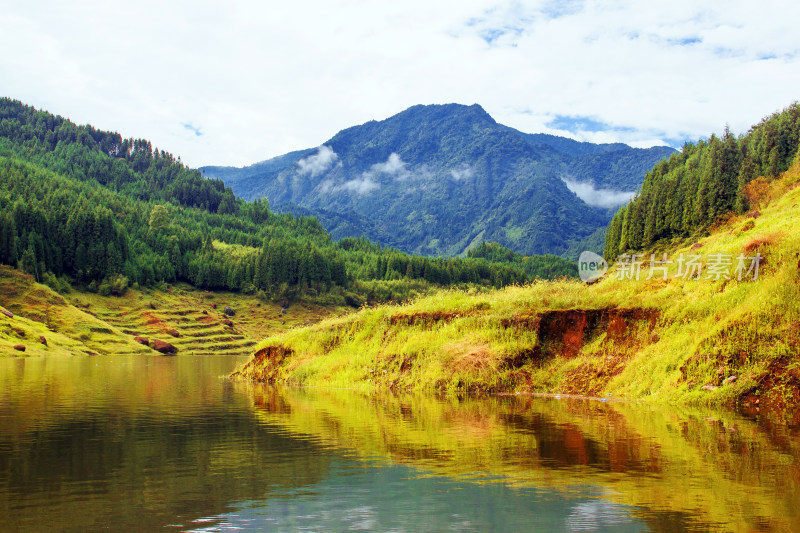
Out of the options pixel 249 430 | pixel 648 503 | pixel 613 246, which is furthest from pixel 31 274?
pixel 648 503

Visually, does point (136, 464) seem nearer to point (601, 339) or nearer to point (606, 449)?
point (606, 449)

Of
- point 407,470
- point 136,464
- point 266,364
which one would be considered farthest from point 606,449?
point 266,364

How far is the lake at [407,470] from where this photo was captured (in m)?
9.23

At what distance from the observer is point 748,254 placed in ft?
82.3

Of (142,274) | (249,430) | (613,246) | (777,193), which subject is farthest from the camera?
(142,274)

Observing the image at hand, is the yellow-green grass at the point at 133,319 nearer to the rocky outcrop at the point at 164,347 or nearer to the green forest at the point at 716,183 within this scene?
the rocky outcrop at the point at 164,347

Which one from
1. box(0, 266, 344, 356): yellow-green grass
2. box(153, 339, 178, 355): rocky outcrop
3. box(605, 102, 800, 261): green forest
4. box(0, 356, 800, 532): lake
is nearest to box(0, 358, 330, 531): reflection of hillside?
box(0, 356, 800, 532): lake

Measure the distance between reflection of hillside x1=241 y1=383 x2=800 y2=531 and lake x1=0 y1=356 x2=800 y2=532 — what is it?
1.8 inches

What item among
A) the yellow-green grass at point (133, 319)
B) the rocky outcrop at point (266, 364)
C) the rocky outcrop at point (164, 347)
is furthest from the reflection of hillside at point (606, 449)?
the rocky outcrop at point (164, 347)

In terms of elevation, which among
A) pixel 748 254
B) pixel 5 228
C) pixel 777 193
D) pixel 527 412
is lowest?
pixel 527 412

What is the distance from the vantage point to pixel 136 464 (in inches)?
519

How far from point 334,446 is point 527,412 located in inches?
302

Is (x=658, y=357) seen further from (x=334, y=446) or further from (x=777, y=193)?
(x=777, y=193)

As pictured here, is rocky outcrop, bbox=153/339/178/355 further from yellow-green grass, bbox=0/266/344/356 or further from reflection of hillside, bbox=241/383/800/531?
reflection of hillside, bbox=241/383/800/531
